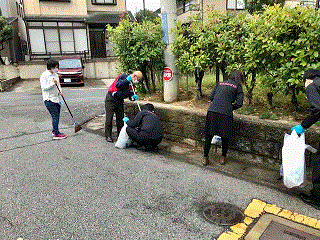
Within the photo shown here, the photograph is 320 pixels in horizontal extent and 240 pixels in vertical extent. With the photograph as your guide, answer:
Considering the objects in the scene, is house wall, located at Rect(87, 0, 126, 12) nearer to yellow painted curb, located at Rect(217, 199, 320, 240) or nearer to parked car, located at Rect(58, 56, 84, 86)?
parked car, located at Rect(58, 56, 84, 86)

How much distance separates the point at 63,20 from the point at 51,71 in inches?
767

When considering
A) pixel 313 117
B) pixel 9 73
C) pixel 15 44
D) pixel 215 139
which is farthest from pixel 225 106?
pixel 15 44

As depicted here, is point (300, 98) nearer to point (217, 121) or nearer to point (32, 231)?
point (217, 121)

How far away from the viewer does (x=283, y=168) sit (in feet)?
12.4

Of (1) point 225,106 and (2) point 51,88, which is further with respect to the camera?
(2) point 51,88

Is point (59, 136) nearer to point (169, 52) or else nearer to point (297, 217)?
point (169, 52)

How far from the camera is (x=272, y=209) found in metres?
3.56

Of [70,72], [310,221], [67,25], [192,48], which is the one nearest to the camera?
[310,221]

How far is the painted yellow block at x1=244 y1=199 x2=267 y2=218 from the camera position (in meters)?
3.46

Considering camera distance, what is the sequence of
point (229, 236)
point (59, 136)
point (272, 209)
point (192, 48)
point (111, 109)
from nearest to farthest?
1. point (229, 236)
2. point (272, 209)
3. point (192, 48)
4. point (111, 109)
5. point (59, 136)

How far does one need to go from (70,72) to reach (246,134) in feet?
50.2

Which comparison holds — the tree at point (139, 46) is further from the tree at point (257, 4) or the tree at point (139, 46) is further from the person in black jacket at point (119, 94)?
the tree at point (257, 4)

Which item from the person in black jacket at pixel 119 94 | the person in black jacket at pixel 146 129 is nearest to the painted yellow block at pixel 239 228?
the person in black jacket at pixel 146 129

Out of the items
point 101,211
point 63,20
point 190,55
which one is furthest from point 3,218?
point 63,20
